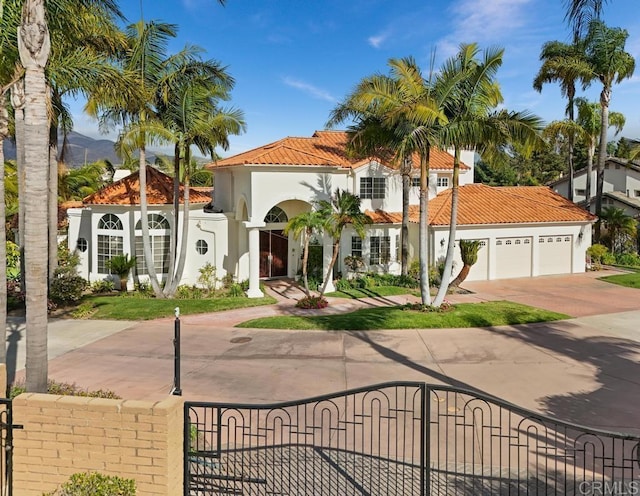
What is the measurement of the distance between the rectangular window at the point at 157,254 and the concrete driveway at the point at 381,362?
590cm

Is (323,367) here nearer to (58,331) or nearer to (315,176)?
(58,331)

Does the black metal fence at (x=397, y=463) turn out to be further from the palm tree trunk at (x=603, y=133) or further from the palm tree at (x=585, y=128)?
the palm tree at (x=585, y=128)

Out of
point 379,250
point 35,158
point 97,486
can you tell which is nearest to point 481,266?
point 379,250

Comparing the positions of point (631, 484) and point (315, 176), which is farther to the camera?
point (315, 176)

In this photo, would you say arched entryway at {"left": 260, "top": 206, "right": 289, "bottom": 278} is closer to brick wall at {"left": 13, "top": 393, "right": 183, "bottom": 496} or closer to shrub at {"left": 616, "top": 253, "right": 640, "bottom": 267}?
brick wall at {"left": 13, "top": 393, "right": 183, "bottom": 496}

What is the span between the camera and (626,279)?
79.3 feet

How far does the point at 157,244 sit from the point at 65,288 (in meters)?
4.66

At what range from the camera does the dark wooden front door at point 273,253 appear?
2430cm

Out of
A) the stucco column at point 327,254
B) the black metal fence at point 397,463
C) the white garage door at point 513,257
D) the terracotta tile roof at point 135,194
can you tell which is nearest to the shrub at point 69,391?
the black metal fence at point 397,463

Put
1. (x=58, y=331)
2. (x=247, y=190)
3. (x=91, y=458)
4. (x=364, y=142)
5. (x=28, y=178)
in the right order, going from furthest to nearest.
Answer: (x=247, y=190) < (x=364, y=142) < (x=58, y=331) < (x=28, y=178) < (x=91, y=458)

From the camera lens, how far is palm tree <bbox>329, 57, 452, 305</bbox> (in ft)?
49.9

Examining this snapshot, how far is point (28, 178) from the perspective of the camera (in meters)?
7.30

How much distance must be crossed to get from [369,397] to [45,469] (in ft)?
19.2

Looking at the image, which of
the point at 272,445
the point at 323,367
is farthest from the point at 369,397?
the point at 272,445
